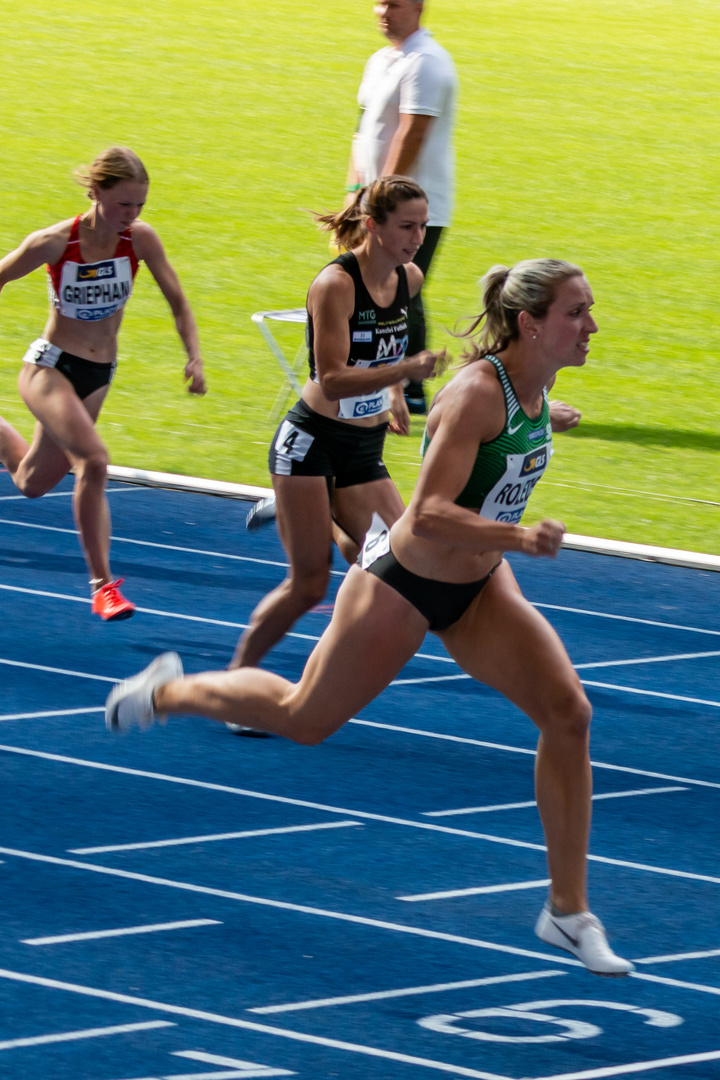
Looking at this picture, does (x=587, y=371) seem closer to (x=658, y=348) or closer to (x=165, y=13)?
(x=658, y=348)

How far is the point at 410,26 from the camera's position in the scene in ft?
35.9

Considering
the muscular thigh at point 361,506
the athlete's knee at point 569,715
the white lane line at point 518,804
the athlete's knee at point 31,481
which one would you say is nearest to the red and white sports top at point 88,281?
the athlete's knee at point 31,481

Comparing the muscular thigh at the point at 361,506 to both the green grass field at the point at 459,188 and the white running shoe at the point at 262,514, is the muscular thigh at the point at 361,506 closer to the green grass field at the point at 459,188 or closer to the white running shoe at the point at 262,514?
the green grass field at the point at 459,188

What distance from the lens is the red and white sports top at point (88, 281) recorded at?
8.22m

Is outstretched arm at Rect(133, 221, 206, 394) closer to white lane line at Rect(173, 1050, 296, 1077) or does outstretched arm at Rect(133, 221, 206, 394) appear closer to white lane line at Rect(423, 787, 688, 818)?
white lane line at Rect(423, 787, 688, 818)

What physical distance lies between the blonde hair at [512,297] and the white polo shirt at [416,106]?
5929mm

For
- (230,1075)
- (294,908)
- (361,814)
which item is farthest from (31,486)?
(230,1075)

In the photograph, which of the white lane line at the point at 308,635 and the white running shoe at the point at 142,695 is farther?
the white lane line at the point at 308,635

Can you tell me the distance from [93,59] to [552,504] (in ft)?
74.0

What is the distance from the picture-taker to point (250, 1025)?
489cm

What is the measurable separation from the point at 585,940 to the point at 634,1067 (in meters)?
0.46

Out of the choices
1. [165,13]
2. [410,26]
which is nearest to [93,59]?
[165,13]

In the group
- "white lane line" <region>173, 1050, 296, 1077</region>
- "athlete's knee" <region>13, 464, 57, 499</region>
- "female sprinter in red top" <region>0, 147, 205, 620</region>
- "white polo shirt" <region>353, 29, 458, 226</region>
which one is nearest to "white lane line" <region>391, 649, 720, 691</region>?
"female sprinter in red top" <region>0, 147, 205, 620</region>

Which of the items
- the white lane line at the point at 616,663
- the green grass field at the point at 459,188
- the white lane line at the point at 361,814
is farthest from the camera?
the green grass field at the point at 459,188
